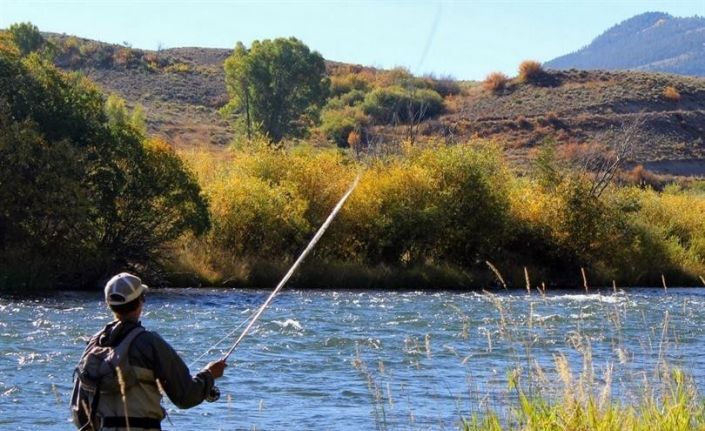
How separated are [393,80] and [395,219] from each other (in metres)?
59.2

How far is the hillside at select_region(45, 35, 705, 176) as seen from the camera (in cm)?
7788

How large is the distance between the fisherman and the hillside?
66.4m

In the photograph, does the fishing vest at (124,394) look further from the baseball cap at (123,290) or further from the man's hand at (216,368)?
the man's hand at (216,368)

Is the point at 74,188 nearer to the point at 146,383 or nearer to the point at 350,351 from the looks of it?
the point at 350,351

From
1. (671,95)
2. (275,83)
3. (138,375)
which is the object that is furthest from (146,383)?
(671,95)

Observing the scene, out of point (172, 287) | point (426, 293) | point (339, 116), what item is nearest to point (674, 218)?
point (426, 293)

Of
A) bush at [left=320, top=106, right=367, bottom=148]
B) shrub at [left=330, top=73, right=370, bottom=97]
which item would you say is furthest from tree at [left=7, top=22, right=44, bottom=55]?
shrub at [left=330, top=73, right=370, bottom=97]

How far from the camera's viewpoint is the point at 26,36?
77938 mm

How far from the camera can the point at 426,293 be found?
35.3 m

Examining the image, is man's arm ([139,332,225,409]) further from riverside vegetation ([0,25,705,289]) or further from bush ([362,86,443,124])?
bush ([362,86,443,124])

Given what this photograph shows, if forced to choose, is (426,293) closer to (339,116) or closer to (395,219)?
(395,219)

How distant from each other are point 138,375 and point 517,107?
83405mm

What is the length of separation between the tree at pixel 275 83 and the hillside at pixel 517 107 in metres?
3.21

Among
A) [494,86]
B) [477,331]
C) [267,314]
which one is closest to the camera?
[477,331]
